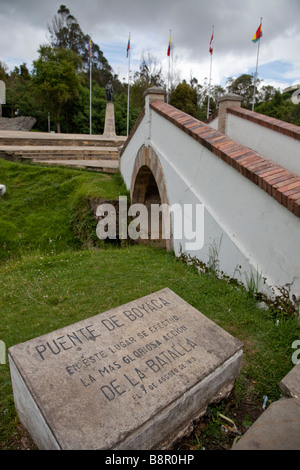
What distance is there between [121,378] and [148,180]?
637cm

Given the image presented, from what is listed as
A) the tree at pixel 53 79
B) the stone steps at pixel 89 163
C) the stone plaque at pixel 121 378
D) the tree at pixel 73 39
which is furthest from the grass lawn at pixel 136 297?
the tree at pixel 73 39

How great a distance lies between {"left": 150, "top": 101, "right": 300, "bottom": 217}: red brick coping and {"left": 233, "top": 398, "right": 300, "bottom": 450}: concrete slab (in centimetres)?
155

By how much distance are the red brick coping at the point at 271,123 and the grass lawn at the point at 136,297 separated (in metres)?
3.00

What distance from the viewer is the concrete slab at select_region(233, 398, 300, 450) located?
1.40 m

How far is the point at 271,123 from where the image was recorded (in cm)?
573

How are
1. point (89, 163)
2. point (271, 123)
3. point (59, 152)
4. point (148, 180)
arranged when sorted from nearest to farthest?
point (271, 123), point (148, 180), point (89, 163), point (59, 152)

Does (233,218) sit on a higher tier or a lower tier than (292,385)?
higher

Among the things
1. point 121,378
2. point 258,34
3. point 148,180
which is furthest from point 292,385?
point 258,34

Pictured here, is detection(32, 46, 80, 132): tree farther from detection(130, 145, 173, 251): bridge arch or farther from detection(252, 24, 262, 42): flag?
detection(130, 145, 173, 251): bridge arch

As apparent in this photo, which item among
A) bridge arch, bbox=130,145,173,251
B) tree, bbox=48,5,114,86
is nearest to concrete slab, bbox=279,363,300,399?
bridge arch, bbox=130,145,173,251

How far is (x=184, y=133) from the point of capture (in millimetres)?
4688

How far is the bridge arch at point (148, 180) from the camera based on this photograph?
5.70 m

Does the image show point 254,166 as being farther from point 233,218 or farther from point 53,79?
point 53,79

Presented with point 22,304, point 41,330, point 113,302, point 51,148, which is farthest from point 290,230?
point 51,148
